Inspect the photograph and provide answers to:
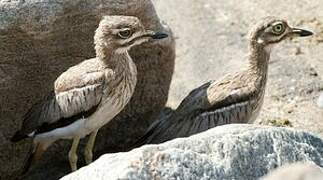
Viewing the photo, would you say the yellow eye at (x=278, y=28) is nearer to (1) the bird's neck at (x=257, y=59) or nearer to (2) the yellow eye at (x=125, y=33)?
(1) the bird's neck at (x=257, y=59)

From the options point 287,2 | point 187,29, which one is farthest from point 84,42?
point 287,2

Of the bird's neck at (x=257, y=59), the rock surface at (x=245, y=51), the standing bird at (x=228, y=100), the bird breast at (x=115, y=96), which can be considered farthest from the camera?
the rock surface at (x=245, y=51)

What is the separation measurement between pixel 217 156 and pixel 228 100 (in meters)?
1.63

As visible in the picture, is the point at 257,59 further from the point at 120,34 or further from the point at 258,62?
the point at 120,34

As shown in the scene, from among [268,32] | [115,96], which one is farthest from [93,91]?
[268,32]

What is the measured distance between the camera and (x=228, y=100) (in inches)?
243

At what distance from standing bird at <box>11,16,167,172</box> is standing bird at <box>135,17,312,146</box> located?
0.36 meters

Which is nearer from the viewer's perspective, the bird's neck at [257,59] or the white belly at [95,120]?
the white belly at [95,120]

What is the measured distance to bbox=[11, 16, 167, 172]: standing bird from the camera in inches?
237

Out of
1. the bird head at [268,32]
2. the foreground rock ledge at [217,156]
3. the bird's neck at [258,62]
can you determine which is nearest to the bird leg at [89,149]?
the bird's neck at [258,62]

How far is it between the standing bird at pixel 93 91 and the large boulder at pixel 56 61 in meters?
0.24

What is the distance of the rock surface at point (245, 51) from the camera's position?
7515 mm

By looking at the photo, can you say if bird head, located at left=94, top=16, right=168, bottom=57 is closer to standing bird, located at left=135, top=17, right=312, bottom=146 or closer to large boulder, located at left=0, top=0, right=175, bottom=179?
large boulder, located at left=0, top=0, right=175, bottom=179

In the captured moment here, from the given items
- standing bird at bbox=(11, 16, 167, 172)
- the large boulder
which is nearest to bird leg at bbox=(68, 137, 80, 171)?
standing bird at bbox=(11, 16, 167, 172)
